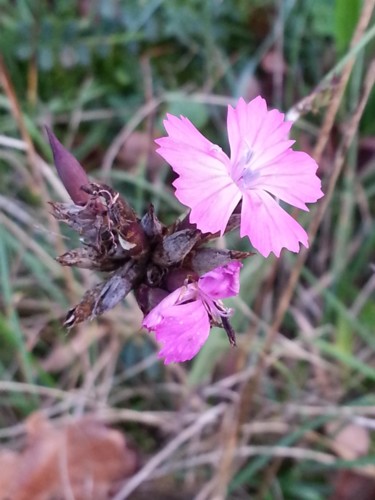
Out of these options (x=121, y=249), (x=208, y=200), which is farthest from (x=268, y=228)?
(x=121, y=249)

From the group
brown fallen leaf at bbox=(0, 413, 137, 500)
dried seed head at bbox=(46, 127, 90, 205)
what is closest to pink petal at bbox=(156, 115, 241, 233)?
dried seed head at bbox=(46, 127, 90, 205)

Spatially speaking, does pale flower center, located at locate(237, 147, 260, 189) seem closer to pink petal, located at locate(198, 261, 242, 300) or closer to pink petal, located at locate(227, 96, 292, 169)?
pink petal, located at locate(227, 96, 292, 169)

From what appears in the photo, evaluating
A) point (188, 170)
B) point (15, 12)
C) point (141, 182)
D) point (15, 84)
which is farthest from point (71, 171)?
point (15, 12)

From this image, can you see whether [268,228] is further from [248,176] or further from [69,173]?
[69,173]

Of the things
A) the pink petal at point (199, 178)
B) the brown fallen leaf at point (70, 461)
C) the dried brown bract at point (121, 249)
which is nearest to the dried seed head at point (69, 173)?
the dried brown bract at point (121, 249)

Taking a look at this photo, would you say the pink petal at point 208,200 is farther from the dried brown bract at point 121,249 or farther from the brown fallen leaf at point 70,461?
the brown fallen leaf at point 70,461

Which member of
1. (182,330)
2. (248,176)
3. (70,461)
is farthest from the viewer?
(70,461)

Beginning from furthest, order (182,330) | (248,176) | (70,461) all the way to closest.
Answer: (70,461) < (248,176) < (182,330)
